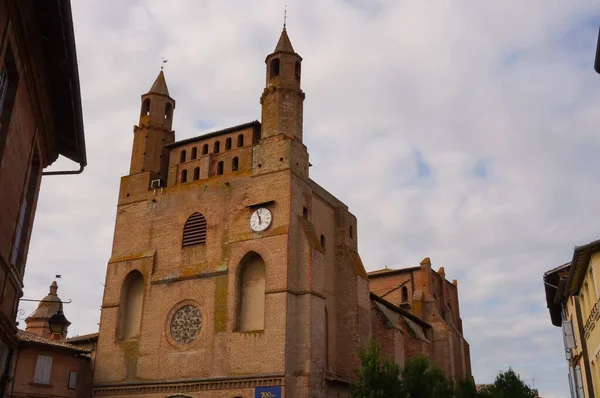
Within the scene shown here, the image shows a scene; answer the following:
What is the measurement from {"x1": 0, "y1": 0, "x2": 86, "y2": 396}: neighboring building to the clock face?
Result: 60.5 ft

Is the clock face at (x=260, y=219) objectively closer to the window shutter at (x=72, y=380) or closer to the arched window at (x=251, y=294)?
the arched window at (x=251, y=294)

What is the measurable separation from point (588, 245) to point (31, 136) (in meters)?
12.8

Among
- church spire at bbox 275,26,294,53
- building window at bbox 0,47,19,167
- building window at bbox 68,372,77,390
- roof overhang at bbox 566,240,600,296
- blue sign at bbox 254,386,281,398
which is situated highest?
church spire at bbox 275,26,294,53

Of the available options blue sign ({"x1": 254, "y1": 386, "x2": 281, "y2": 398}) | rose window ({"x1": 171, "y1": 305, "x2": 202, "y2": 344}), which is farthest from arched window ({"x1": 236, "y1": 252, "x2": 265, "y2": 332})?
blue sign ({"x1": 254, "y1": 386, "x2": 281, "y2": 398})

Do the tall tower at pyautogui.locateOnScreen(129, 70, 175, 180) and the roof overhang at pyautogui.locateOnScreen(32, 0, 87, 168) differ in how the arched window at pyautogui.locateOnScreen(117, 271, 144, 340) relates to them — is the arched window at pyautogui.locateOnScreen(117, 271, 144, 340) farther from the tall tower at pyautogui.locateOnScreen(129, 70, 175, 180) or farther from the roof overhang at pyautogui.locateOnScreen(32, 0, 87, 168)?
the roof overhang at pyautogui.locateOnScreen(32, 0, 87, 168)

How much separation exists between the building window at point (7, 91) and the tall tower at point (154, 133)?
26.8 meters

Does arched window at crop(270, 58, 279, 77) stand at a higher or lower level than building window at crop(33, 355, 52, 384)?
higher

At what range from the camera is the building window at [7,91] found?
7.78 meters

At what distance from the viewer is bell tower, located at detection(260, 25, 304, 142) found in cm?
3177

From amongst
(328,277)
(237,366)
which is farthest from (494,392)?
(237,366)

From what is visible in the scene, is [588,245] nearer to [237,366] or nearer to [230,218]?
[237,366]

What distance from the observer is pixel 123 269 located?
32.2 meters

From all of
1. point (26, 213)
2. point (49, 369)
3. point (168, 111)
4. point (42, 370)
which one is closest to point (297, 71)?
point (168, 111)

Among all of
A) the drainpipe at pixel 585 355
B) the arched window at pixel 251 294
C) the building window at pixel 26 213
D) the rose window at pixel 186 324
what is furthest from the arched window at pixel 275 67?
the building window at pixel 26 213
